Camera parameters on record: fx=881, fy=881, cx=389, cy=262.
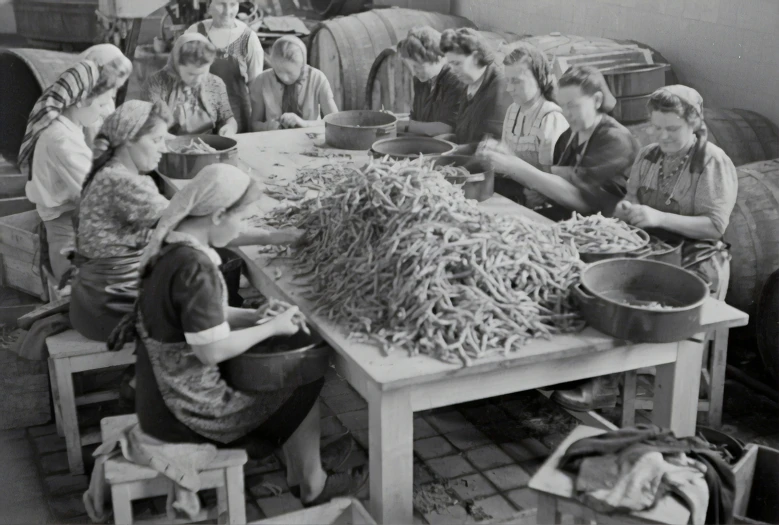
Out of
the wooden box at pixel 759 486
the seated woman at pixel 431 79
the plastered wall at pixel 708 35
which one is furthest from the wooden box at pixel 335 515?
the plastered wall at pixel 708 35

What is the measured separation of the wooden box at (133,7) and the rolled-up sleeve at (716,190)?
647 centimetres

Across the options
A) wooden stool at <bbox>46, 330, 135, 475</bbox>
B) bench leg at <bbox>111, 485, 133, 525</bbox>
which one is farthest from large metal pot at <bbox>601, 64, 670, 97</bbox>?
bench leg at <bbox>111, 485, 133, 525</bbox>

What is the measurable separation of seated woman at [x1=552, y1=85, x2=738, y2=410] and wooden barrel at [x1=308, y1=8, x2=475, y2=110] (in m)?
4.48

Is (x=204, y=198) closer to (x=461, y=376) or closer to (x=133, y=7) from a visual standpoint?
(x=461, y=376)

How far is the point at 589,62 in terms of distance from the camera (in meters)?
5.73

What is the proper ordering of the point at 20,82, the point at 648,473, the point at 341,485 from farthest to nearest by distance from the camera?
the point at 20,82
the point at 341,485
the point at 648,473

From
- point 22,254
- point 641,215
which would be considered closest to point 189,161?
point 22,254

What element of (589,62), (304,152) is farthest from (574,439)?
(589,62)

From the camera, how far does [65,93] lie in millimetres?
4371

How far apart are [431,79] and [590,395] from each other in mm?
2594

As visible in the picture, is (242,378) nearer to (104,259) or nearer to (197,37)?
(104,259)

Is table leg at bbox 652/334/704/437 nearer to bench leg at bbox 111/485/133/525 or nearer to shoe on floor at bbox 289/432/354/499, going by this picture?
shoe on floor at bbox 289/432/354/499

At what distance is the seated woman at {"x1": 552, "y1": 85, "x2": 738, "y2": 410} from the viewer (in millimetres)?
3688

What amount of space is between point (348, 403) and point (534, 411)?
0.92 metres
